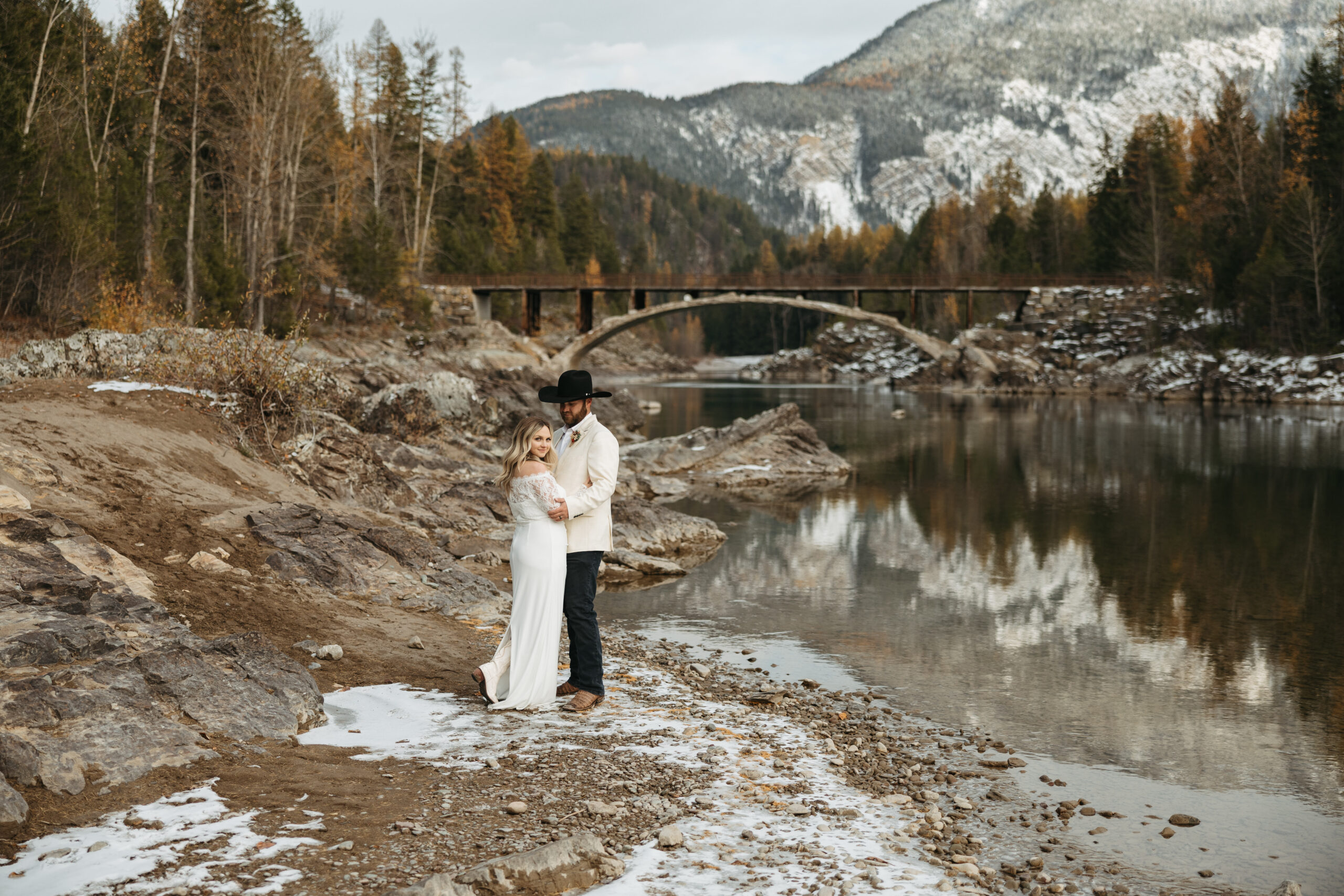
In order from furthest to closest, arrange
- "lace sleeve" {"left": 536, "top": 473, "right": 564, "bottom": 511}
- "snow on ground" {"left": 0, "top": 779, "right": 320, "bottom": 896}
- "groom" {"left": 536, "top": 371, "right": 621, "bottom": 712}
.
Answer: "groom" {"left": 536, "top": 371, "right": 621, "bottom": 712}, "lace sleeve" {"left": 536, "top": 473, "right": 564, "bottom": 511}, "snow on ground" {"left": 0, "top": 779, "right": 320, "bottom": 896}

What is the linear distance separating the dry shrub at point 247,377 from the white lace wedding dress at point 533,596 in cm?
916

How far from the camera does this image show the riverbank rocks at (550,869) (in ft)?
15.2

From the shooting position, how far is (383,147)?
5606 cm

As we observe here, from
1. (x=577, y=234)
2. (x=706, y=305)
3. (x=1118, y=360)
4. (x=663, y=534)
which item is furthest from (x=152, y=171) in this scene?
(x=577, y=234)

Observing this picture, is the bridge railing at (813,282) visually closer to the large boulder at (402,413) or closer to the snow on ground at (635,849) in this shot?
the large boulder at (402,413)

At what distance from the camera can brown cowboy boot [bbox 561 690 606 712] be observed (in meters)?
7.29

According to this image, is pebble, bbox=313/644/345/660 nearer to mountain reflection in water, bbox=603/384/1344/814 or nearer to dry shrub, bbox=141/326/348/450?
mountain reflection in water, bbox=603/384/1344/814

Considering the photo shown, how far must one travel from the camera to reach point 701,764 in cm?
654

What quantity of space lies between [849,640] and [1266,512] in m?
13.5

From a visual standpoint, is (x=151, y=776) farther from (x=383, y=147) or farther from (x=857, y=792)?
(x=383, y=147)

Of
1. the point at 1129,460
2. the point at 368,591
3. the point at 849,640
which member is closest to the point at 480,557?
the point at 368,591

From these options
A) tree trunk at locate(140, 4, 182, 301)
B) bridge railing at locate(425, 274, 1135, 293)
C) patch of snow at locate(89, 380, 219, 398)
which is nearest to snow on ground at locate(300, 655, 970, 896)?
patch of snow at locate(89, 380, 219, 398)

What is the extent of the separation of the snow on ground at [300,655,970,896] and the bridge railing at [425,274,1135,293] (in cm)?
5912

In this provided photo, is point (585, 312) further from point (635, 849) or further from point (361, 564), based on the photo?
point (635, 849)
